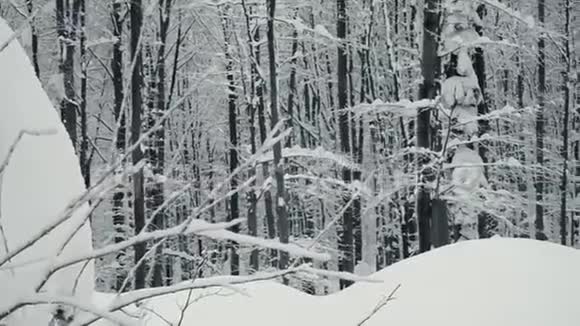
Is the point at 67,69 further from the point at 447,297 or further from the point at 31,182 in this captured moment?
the point at 31,182

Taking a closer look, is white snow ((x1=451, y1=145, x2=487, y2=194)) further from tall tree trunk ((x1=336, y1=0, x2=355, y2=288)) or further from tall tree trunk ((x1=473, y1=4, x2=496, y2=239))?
tall tree trunk ((x1=336, y1=0, x2=355, y2=288))

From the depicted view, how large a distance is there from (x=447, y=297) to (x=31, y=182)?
268 cm

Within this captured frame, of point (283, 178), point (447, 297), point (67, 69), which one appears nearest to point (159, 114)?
point (67, 69)

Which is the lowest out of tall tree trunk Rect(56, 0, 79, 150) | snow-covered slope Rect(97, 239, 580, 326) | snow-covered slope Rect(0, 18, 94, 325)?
snow-covered slope Rect(97, 239, 580, 326)

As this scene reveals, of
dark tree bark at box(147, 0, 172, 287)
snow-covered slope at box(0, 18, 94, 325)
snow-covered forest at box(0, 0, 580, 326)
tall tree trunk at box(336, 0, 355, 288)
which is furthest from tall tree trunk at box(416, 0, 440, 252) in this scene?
snow-covered slope at box(0, 18, 94, 325)

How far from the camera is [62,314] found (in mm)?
1609

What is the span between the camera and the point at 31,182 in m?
1.78

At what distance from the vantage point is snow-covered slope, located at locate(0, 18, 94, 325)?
1.58 m

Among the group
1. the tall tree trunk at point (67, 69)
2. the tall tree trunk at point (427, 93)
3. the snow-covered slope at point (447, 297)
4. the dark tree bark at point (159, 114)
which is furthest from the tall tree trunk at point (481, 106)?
the tall tree trunk at point (67, 69)

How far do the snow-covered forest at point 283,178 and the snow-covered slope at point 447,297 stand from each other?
0.02 meters

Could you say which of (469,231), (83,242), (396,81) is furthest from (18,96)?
(396,81)

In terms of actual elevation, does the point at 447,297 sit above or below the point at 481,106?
below

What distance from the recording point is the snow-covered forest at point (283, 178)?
4.23ft

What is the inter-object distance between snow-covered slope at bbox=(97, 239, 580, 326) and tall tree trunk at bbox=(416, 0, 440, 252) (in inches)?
194
